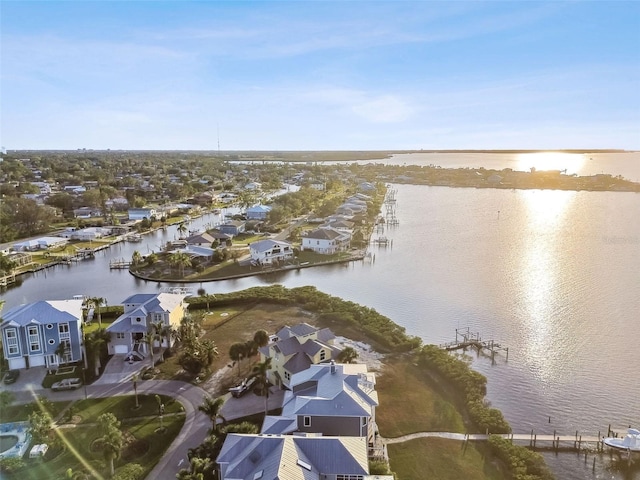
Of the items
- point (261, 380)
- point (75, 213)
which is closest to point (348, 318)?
point (261, 380)

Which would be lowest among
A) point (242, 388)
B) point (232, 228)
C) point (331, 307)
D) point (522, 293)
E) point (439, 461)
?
point (439, 461)

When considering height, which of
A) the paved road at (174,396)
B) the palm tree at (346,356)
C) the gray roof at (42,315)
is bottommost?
the paved road at (174,396)

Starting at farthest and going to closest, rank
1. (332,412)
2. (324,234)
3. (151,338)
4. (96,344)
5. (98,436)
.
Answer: (324,234), (96,344), (151,338), (98,436), (332,412)

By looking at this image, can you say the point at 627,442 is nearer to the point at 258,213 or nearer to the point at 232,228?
the point at 232,228

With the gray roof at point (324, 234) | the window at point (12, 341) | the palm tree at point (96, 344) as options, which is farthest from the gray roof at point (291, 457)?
the gray roof at point (324, 234)

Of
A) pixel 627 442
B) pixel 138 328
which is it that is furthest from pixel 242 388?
pixel 627 442

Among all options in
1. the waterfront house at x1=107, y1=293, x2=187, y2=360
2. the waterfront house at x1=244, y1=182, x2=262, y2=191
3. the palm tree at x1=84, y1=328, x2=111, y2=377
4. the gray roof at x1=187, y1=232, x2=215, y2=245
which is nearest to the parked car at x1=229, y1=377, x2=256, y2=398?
the waterfront house at x1=107, y1=293, x2=187, y2=360

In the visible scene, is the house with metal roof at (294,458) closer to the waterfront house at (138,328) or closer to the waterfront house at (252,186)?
the waterfront house at (138,328)
